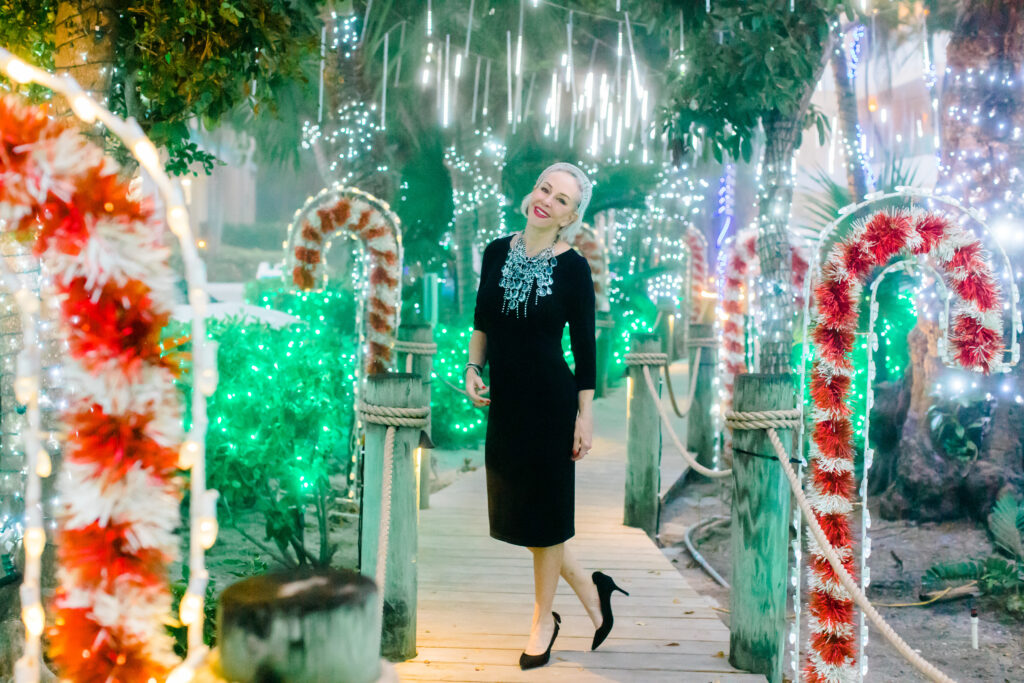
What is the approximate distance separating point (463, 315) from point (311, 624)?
1114 cm

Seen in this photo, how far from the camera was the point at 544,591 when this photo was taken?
11.0ft

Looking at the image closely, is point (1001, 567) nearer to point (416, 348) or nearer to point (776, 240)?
point (776, 240)

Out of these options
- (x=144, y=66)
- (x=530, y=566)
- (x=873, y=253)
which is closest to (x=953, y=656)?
(x=530, y=566)

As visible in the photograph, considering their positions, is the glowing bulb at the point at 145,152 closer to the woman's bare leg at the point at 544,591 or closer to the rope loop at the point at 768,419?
the woman's bare leg at the point at 544,591

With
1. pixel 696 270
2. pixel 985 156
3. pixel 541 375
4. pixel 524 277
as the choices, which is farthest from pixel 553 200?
pixel 696 270

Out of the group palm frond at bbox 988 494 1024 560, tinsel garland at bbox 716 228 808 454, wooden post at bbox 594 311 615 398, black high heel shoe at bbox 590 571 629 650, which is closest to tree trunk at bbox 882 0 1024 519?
palm frond at bbox 988 494 1024 560

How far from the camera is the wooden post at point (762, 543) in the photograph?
11.0ft

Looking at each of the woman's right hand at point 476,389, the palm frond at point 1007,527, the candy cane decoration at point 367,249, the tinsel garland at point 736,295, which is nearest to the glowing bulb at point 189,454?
the woman's right hand at point 476,389

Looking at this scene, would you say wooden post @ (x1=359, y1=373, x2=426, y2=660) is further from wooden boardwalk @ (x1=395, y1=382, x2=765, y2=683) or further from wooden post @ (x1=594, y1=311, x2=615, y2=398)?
wooden post @ (x1=594, y1=311, x2=615, y2=398)

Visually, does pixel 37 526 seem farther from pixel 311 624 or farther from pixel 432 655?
pixel 432 655

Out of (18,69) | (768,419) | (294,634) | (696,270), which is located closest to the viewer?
(294,634)

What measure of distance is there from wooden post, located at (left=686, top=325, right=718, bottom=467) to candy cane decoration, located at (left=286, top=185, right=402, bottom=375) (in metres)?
3.57

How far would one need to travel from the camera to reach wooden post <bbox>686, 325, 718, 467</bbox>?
8812mm

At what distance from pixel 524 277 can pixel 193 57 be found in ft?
6.43
